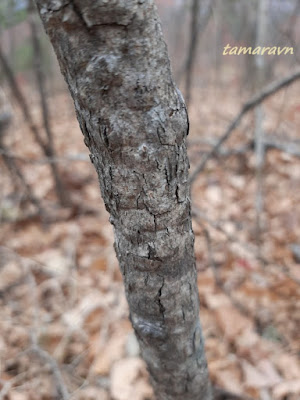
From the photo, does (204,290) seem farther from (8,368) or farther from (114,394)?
(8,368)

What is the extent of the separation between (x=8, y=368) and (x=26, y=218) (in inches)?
54.4

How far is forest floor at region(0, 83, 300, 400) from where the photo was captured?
1358mm

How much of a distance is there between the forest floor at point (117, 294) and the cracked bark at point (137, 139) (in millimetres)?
877

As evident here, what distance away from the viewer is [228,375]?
1352 mm

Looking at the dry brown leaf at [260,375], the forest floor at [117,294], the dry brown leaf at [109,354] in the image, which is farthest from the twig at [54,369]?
the dry brown leaf at [260,375]

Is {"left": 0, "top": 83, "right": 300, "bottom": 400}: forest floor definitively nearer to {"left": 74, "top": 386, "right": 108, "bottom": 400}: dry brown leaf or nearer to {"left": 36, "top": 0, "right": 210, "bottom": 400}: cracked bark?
{"left": 74, "top": 386, "right": 108, "bottom": 400}: dry brown leaf

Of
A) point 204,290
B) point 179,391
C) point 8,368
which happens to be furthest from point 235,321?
point 8,368

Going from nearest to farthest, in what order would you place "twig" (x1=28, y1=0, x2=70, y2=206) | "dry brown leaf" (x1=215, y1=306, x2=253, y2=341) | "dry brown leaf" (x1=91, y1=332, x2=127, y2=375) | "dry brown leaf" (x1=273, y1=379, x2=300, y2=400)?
1. "dry brown leaf" (x1=273, y1=379, x2=300, y2=400)
2. "dry brown leaf" (x1=91, y1=332, x2=127, y2=375)
3. "dry brown leaf" (x1=215, y1=306, x2=253, y2=341)
4. "twig" (x1=28, y1=0, x2=70, y2=206)

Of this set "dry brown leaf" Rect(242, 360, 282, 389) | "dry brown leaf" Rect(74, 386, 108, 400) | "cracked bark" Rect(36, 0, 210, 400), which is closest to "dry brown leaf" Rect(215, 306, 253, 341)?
"dry brown leaf" Rect(242, 360, 282, 389)

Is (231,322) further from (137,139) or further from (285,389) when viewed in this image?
(137,139)

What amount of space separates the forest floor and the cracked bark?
88 centimetres

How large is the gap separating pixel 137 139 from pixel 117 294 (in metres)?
1.51

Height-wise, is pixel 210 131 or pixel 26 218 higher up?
pixel 210 131

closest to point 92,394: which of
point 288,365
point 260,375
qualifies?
point 260,375
